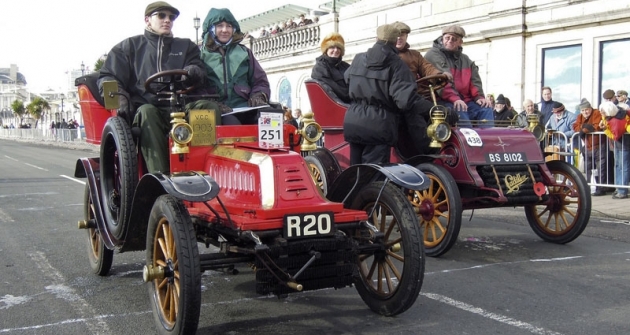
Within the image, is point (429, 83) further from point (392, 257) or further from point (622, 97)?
point (622, 97)

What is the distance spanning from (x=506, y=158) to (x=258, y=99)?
2.67 meters

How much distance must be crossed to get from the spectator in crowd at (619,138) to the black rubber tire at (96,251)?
28.1ft

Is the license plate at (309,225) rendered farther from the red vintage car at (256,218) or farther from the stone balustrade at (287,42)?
the stone balustrade at (287,42)

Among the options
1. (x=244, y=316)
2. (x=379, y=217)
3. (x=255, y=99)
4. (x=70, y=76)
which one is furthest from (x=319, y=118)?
(x=70, y=76)

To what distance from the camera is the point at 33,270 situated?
6.07 meters

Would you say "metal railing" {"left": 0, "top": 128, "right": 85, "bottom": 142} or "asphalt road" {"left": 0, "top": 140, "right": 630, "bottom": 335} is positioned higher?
"metal railing" {"left": 0, "top": 128, "right": 85, "bottom": 142}

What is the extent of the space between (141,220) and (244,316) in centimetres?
102

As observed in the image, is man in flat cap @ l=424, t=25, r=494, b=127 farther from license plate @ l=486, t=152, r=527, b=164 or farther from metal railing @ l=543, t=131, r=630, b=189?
metal railing @ l=543, t=131, r=630, b=189

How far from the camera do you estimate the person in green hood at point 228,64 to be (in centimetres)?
577

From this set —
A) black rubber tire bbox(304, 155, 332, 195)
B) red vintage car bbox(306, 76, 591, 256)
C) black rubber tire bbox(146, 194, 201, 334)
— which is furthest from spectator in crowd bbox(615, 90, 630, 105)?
black rubber tire bbox(146, 194, 201, 334)

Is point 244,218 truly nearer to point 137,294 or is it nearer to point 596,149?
point 137,294

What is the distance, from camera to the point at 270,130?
461 cm

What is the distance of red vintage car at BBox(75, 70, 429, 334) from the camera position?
3.84 m

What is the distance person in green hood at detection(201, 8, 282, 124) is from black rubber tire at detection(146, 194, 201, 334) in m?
1.86
